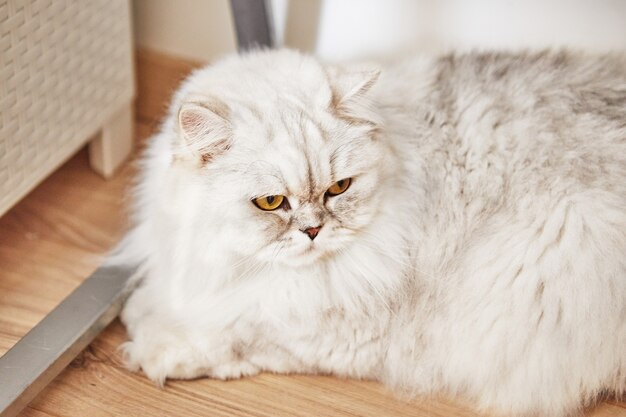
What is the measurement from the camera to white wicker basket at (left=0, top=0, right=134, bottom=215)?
4.62ft

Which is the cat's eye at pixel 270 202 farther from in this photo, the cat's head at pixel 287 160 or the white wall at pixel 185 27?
the white wall at pixel 185 27

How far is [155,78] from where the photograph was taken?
202 centimetres

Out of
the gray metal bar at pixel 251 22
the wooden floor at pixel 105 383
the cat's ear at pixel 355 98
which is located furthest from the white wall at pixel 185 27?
the cat's ear at pixel 355 98

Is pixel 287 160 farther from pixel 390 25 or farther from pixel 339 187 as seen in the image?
pixel 390 25

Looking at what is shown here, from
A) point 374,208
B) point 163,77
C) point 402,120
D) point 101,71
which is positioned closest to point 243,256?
point 374,208

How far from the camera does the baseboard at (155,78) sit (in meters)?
1.97

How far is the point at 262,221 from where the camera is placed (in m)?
1.17

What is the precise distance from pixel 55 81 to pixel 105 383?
2.10 feet

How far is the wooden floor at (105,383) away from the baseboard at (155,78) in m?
0.45

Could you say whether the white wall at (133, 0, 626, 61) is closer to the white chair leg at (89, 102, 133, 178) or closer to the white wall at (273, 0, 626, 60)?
the white wall at (273, 0, 626, 60)

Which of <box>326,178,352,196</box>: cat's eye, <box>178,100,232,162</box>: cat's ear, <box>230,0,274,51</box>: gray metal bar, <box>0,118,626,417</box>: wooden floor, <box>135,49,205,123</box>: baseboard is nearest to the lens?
<box>178,100,232,162</box>: cat's ear

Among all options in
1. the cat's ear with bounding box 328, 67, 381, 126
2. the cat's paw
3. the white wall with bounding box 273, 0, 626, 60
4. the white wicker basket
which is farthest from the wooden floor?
the white wall with bounding box 273, 0, 626, 60

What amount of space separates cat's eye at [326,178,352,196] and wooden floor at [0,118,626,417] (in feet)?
1.40

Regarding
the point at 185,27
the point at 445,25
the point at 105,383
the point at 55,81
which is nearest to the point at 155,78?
the point at 185,27
